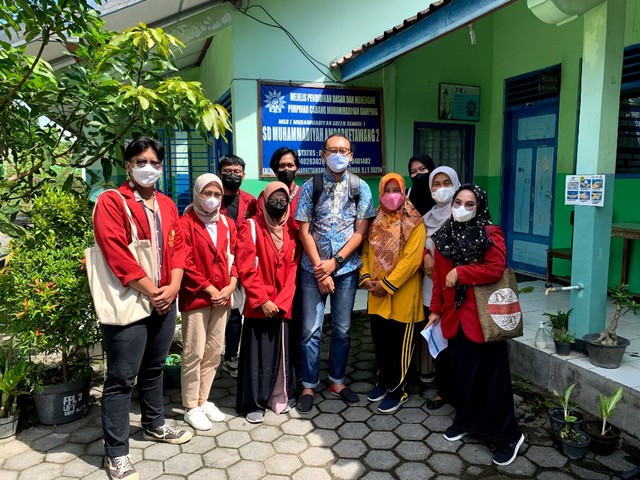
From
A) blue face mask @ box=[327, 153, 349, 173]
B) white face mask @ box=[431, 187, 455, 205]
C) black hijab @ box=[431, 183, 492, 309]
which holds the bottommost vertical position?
black hijab @ box=[431, 183, 492, 309]

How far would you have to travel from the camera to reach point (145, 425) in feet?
9.93

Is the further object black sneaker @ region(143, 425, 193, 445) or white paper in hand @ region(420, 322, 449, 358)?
white paper in hand @ region(420, 322, 449, 358)

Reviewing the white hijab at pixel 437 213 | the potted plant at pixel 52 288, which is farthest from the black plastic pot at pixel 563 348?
the potted plant at pixel 52 288

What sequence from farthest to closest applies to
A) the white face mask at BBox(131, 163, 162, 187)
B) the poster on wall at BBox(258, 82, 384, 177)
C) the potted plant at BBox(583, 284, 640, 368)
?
the poster on wall at BBox(258, 82, 384, 177) < the potted plant at BBox(583, 284, 640, 368) < the white face mask at BBox(131, 163, 162, 187)

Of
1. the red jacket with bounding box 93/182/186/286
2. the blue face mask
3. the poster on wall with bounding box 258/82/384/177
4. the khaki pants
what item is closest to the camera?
the red jacket with bounding box 93/182/186/286

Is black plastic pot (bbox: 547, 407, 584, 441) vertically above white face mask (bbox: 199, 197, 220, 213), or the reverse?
white face mask (bbox: 199, 197, 220, 213)

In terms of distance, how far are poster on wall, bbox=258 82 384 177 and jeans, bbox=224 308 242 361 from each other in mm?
2126

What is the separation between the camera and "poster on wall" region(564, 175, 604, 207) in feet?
11.1

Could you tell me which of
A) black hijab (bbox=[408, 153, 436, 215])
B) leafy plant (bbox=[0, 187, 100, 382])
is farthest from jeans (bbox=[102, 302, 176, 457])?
black hijab (bbox=[408, 153, 436, 215])

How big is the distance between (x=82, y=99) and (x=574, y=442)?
3.62 meters

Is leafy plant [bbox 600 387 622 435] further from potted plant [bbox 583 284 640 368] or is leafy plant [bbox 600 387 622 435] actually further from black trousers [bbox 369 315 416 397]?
black trousers [bbox 369 315 416 397]

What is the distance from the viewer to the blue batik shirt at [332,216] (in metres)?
3.37

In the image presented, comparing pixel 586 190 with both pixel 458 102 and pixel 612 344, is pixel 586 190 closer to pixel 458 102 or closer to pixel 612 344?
pixel 612 344

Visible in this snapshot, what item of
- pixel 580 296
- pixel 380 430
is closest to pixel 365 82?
pixel 580 296
